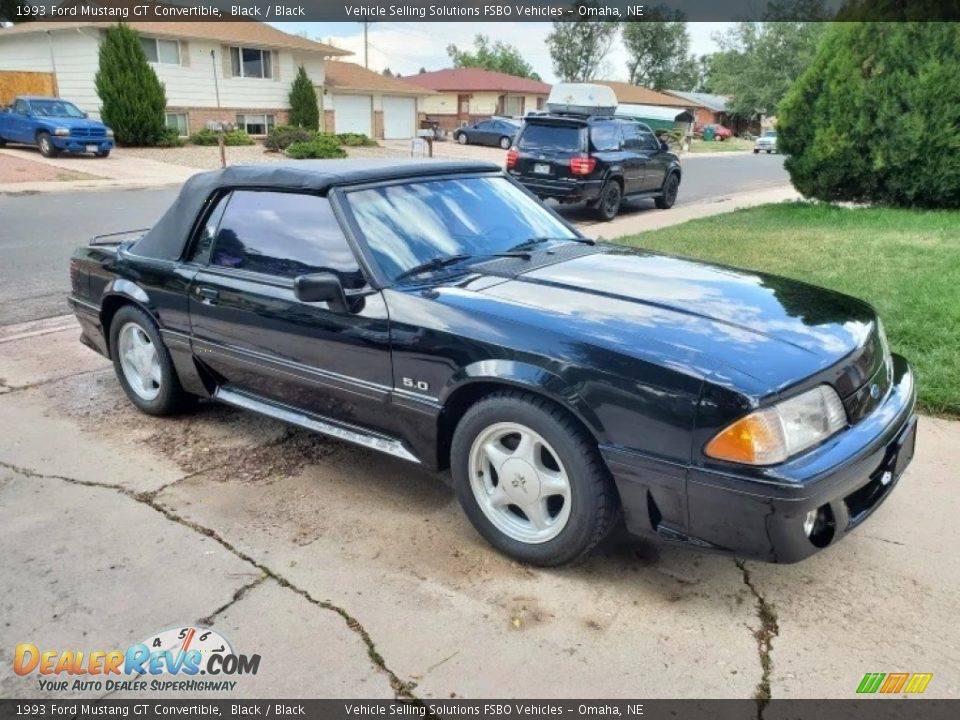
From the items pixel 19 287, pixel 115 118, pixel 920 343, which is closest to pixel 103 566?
pixel 920 343

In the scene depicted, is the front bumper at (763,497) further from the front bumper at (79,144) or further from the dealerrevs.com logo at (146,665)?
the front bumper at (79,144)

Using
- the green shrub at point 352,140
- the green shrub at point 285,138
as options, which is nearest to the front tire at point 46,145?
the green shrub at point 285,138

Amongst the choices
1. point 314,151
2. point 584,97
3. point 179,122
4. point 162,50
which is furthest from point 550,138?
point 162,50

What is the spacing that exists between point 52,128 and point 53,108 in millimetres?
1422

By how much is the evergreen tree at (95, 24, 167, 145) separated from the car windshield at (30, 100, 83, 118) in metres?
2.57

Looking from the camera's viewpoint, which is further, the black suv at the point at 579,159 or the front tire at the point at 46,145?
the front tire at the point at 46,145

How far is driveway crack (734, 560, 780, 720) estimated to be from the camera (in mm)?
2416

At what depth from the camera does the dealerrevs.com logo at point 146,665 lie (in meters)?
2.52

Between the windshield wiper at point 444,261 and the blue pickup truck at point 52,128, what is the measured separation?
2317 cm

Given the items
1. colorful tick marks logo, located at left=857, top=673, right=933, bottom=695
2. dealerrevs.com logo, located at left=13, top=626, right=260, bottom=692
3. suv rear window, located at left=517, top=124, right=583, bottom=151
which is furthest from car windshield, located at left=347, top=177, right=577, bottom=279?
suv rear window, located at left=517, top=124, right=583, bottom=151

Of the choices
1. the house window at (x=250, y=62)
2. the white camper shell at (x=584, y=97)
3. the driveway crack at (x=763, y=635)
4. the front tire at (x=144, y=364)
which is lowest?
the driveway crack at (x=763, y=635)

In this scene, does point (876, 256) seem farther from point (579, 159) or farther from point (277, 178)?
point (277, 178)

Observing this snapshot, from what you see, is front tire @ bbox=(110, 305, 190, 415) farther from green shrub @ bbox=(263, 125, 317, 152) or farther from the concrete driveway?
green shrub @ bbox=(263, 125, 317, 152)

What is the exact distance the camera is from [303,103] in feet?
108
